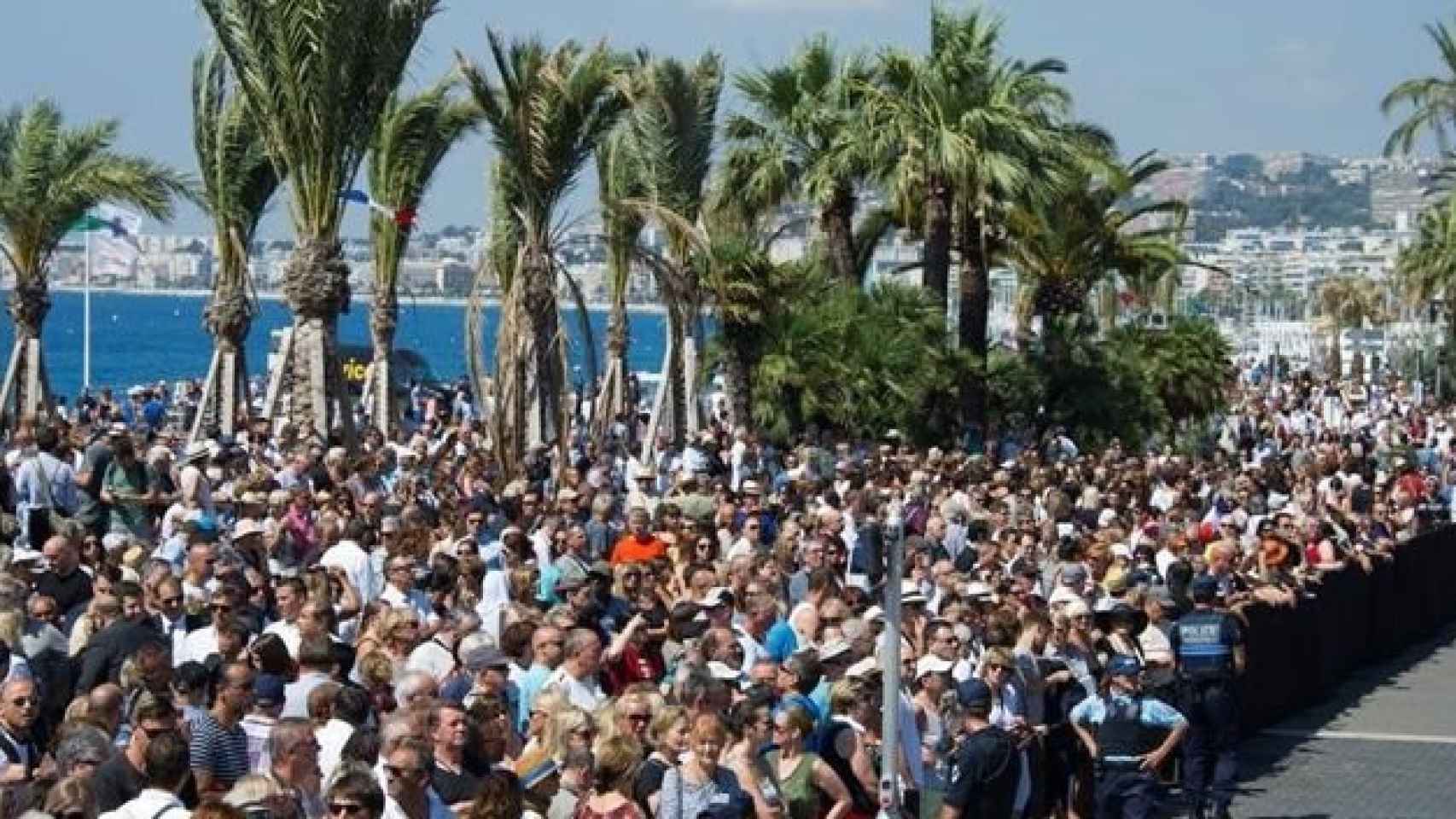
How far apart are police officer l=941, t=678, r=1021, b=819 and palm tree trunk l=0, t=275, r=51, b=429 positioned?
19730mm

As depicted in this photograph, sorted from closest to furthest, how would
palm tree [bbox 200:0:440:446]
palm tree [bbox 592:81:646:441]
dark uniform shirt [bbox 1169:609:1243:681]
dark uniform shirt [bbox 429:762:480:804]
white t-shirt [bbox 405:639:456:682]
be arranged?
dark uniform shirt [bbox 429:762:480:804], white t-shirt [bbox 405:639:456:682], dark uniform shirt [bbox 1169:609:1243:681], palm tree [bbox 200:0:440:446], palm tree [bbox 592:81:646:441]

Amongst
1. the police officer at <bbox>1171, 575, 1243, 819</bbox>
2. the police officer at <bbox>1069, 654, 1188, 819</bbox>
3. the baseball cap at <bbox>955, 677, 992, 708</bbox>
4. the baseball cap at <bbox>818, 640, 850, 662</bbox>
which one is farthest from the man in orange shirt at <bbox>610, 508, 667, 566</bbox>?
the baseball cap at <bbox>955, 677, 992, 708</bbox>

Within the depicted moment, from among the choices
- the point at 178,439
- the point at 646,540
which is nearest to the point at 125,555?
the point at 646,540

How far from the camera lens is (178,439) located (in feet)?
102

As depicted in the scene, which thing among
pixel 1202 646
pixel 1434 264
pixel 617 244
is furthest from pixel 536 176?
pixel 1434 264

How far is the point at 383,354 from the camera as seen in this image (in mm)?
39094

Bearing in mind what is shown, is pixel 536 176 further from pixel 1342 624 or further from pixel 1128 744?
pixel 1128 744

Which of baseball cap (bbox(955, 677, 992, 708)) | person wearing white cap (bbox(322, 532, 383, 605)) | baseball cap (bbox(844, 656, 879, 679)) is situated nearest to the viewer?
baseball cap (bbox(844, 656, 879, 679))

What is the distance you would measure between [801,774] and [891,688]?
1.64ft

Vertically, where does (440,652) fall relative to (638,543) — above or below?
above

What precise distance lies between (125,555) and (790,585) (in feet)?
14.3

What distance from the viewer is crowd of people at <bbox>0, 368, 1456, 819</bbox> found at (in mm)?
10117

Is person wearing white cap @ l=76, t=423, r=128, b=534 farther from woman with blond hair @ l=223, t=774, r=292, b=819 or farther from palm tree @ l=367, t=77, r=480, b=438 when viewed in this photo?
palm tree @ l=367, t=77, r=480, b=438

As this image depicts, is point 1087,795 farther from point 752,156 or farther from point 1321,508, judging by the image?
point 752,156
